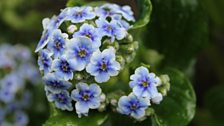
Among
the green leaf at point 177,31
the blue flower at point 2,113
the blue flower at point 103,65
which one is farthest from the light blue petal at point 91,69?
the blue flower at point 2,113

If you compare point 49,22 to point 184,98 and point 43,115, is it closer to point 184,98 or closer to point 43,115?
point 184,98

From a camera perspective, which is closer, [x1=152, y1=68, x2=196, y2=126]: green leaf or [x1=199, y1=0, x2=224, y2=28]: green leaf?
[x1=152, y1=68, x2=196, y2=126]: green leaf

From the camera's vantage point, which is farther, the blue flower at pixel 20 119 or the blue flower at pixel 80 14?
the blue flower at pixel 20 119

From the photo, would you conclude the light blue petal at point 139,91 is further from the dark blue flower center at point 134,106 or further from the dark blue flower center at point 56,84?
the dark blue flower center at point 56,84

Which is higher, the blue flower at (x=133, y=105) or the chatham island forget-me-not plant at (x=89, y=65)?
the chatham island forget-me-not plant at (x=89, y=65)

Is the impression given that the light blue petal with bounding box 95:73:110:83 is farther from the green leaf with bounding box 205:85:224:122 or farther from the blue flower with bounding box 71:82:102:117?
the green leaf with bounding box 205:85:224:122

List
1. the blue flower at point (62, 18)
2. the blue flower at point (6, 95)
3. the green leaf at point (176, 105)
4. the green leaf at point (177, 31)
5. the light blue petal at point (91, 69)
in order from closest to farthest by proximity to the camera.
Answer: the light blue petal at point (91, 69)
the blue flower at point (62, 18)
the green leaf at point (176, 105)
the green leaf at point (177, 31)
the blue flower at point (6, 95)

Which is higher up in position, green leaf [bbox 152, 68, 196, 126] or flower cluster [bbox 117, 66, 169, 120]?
flower cluster [bbox 117, 66, 169, 120]

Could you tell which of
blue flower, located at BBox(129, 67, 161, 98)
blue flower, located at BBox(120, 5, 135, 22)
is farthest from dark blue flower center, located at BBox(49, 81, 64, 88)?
blue flower, located at BBox(120, 5, 135, 22)
